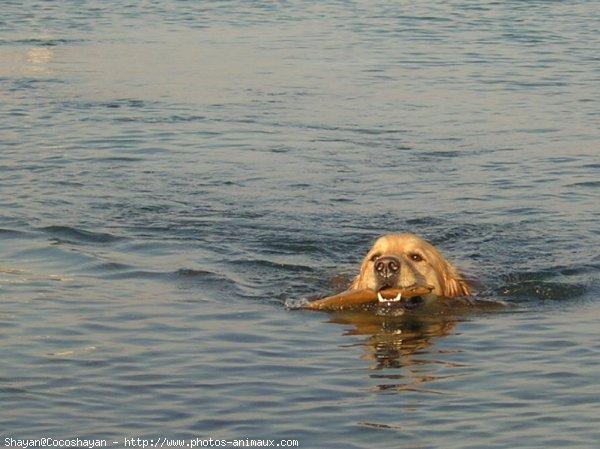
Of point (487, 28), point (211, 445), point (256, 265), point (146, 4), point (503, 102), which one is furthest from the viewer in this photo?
point (146, 4)

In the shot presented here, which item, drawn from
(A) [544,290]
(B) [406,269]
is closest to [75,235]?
(B) [406,269]

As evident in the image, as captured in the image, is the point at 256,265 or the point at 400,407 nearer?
the point at 400,407

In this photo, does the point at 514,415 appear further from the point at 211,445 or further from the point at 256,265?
the point at 256,265

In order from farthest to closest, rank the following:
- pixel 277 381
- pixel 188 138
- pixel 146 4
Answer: pixel 146 4 < pixel 188 138 < pixel 277 381

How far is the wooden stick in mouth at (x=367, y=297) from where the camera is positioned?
361 inches

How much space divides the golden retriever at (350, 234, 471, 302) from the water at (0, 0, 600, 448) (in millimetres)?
263

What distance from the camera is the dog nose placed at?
9.08 meters

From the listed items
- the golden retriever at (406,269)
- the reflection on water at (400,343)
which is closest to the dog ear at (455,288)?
the golden retriever at (406,269)

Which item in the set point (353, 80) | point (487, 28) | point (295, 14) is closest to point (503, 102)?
point (353, 80)

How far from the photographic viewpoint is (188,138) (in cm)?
1521

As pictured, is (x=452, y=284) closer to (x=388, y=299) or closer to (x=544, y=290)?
(x=388, y=299)

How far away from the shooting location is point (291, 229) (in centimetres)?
1162

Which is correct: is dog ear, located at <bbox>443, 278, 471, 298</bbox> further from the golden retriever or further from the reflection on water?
the reflection on water

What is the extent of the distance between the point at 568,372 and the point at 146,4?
2149cm
